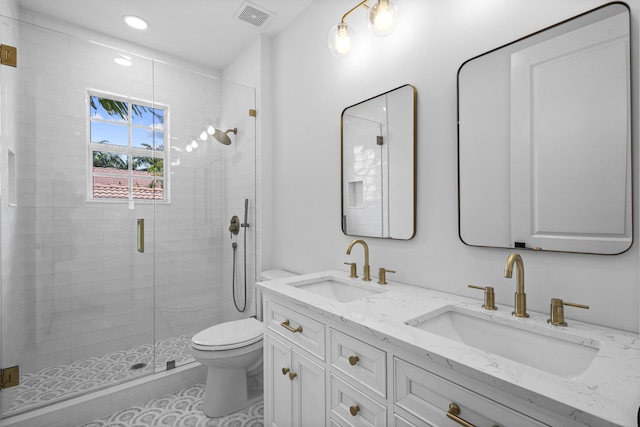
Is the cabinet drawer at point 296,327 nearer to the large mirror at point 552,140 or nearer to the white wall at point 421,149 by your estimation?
the white wall at point 421,149

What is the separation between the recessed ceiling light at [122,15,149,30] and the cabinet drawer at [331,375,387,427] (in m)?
2.80

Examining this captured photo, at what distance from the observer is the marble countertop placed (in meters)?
0.62

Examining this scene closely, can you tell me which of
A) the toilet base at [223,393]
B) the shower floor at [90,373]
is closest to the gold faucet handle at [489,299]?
the toilet base at [223,393]

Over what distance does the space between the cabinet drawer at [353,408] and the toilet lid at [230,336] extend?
36.0 inches

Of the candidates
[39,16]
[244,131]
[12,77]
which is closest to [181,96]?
[244,131]

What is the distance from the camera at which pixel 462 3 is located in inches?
54.2

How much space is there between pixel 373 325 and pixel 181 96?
7.41 ft

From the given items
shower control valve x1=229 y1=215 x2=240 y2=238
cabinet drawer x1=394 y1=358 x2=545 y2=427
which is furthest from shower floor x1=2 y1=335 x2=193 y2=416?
cabinet drawer x1=394 y1=358 x2=545 y2=427

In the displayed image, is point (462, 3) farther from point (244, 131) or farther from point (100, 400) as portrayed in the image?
point (100, 400)

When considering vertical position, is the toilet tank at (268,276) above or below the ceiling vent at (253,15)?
below

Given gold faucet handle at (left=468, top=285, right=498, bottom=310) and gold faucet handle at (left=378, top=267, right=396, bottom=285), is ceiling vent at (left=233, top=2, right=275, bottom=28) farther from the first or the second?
gold faucet handle at (left=468, top=285, right=498, bottom=310)

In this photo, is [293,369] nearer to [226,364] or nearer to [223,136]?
[226,364]

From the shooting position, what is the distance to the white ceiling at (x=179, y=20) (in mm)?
2211

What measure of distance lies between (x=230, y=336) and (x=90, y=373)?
0.96 meters
